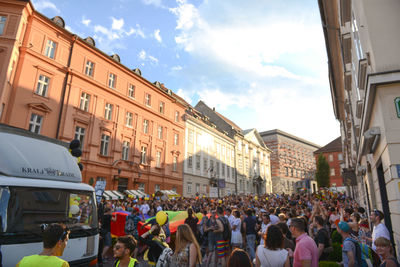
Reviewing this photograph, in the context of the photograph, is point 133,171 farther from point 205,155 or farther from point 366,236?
point 366,236

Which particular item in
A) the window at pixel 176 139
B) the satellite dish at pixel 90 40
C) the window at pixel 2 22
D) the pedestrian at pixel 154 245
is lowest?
the pedestrian at pixel 154 245

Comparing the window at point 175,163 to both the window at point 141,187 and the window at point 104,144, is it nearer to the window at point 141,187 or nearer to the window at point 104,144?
the window at point 141,187


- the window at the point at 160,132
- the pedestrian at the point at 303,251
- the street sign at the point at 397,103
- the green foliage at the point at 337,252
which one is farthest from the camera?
the window at the point at 160,132

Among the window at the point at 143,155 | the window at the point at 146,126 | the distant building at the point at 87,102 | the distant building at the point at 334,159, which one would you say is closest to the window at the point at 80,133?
the distant building at the point at 87,102

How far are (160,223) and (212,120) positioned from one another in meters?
52.2

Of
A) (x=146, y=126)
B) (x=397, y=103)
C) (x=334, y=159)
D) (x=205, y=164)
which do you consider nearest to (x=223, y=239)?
(x=397, y=103)

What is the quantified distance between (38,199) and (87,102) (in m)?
22.4

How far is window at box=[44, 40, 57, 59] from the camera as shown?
22594 millimetres

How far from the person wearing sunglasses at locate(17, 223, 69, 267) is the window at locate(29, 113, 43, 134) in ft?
68.6

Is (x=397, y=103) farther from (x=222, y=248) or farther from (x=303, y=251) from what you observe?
(x=222, y=248)

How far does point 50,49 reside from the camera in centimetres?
2289

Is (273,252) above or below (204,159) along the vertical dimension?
below

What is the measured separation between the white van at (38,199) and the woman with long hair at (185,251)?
8.96ft

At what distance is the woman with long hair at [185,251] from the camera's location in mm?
4013
